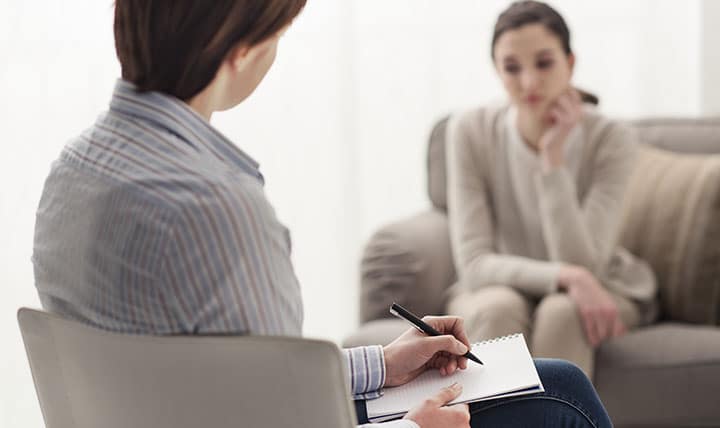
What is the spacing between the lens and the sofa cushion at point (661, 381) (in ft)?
8.01

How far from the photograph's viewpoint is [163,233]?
102cm

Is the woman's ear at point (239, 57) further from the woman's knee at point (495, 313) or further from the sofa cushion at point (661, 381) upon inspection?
the sofa cushion at point (661, 381)

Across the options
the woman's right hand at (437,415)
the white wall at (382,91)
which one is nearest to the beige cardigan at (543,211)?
the white wall at (382,91)

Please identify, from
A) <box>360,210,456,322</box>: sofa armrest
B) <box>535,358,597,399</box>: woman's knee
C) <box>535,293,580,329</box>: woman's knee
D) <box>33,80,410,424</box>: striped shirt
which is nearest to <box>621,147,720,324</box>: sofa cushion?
<box>535,293,580,329</box>: woman's knee

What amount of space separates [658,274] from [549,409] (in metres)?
1.40

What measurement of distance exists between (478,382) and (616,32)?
2294mm

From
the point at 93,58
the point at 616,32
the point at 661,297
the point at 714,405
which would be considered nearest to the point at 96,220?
the point at 93,58

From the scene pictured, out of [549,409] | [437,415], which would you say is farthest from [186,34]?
[549,409]

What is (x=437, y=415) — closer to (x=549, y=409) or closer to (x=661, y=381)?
(x=549, y=409)

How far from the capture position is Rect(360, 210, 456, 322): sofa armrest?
103 inches

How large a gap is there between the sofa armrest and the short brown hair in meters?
1.51

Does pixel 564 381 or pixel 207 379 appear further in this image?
pixel 564 381

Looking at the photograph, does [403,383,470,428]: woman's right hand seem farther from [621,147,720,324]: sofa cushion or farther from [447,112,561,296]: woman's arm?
[621,147,720,324]: sofa cushion

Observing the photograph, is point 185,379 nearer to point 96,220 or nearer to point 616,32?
point 96,220
